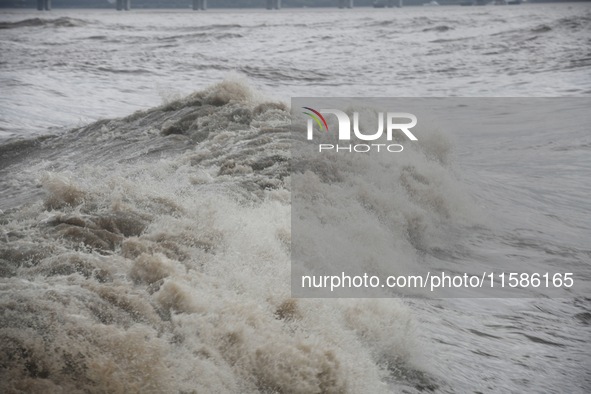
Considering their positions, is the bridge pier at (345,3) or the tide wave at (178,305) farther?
the bridge pier at (345,3)

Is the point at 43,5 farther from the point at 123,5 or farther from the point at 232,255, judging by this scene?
the point at 232,255

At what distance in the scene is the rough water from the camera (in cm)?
455

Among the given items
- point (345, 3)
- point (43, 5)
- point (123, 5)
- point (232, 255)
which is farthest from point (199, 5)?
point (232, 255)

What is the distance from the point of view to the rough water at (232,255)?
4.55 metres

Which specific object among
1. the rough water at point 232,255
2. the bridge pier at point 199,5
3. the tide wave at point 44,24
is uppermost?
the bridge pier at point 199,5

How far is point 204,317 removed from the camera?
192 inches

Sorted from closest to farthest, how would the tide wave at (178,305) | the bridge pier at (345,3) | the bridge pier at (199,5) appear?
the tide wave at (178,305) < the bridge pier at (199,5) < the bridge pier at (345,3)

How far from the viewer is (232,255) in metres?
6.07

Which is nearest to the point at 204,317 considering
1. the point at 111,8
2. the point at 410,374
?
the point at 410,374

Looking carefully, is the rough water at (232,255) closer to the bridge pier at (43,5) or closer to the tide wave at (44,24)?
the tide wave at (44,24)

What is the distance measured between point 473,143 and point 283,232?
27.8ft

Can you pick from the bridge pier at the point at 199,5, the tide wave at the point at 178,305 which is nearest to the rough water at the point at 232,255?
the tide wave at the point at 178,305

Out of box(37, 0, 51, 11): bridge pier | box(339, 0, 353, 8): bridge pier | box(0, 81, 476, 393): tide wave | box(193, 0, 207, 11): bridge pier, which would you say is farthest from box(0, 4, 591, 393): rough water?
box(339, 0, 353, 8): bridge pier

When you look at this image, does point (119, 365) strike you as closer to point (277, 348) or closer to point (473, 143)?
point (277, 348)
